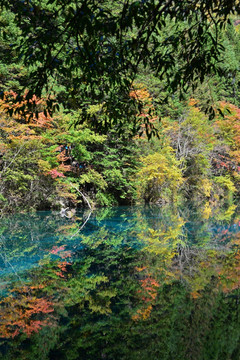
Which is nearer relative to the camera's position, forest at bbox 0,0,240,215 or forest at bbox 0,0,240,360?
forest at bbox 0,0,240,360

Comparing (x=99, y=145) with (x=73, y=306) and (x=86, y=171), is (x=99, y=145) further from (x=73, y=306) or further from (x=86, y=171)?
(x=73, y=306)

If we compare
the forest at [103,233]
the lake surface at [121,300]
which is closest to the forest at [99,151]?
the forest at [103,233]

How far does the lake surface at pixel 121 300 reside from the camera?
2420 millimetres

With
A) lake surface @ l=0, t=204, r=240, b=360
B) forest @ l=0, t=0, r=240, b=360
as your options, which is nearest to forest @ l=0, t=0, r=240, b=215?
forest @ l=0, t=0, r=240, b=360

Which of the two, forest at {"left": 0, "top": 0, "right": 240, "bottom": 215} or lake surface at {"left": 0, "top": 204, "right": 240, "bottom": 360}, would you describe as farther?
forest at {"left": 0, "top": 0, "right": 240, "bottom": 215}

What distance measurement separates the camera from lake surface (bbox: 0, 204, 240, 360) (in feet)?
7.94

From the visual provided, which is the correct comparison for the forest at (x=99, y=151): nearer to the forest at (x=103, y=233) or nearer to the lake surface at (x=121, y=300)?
the forest at (x=103, y=233)

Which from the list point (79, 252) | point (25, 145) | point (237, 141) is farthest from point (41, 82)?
point (237, 141)

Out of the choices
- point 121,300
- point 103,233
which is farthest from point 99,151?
point 121,300

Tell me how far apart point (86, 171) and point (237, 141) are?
1264cm

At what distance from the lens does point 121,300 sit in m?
3.40

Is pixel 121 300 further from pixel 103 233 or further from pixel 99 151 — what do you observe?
pixel 99 151

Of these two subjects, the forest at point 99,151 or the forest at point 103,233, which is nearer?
the forest at point 103,233

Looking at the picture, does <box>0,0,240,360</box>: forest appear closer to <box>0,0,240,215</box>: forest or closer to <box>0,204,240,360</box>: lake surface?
<box>0,204,240,360</box>: lake surface
